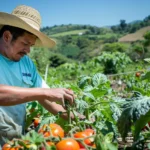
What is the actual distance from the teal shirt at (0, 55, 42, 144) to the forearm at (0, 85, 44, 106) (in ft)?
1.84

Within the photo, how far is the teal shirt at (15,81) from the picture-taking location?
9.06ft

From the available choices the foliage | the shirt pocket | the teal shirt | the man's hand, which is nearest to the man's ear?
the teal shirt

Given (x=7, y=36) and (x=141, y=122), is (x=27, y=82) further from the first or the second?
(x=141, y=122)

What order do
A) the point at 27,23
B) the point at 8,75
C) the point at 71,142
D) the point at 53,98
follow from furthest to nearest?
the point at 8,75 → the point at 27,23 → the point at 53,98 → the point at 71,142

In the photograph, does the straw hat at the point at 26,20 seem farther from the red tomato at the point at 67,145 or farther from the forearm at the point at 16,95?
the red tomato at the point at 67,145

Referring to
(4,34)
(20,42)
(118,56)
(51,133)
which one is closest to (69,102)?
(51,133)

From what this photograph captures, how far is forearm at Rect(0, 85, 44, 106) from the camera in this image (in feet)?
6.81

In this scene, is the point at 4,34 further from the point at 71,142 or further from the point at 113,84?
the point at 113,84

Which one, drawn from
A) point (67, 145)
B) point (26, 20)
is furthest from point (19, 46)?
point (67, 145)

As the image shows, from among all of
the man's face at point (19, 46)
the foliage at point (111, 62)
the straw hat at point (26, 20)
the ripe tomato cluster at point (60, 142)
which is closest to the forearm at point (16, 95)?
the ripe tomato cluster at point (60, 142)

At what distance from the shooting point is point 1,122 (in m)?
2.80

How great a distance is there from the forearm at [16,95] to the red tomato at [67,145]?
0.66 m

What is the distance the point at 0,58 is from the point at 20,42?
243 millimetres

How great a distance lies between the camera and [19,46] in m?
2.66
